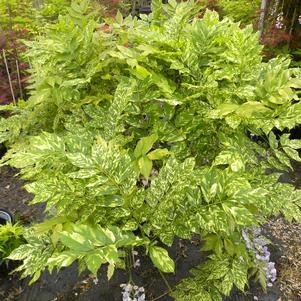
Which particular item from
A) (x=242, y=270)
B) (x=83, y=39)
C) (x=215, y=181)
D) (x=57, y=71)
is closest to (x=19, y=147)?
(x=57, y=71)

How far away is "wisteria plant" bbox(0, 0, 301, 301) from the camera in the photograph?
3.92ft

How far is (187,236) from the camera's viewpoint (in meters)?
1.35

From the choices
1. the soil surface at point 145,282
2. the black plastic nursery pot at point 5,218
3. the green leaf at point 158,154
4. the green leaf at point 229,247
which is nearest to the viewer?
the green leaf at point 158,154

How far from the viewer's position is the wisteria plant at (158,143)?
3.92ft

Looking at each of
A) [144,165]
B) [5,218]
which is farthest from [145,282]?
[144,165]

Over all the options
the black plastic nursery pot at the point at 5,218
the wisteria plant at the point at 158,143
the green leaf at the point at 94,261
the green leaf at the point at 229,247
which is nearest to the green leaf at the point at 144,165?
the wisteria plant at the point at 158,143

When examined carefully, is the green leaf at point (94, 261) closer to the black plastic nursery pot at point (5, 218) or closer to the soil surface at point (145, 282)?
the soil surface at point (145, 282)

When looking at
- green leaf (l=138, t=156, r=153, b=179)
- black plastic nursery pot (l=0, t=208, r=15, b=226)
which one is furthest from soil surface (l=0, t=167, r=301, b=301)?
green leaf (l=138, t=156, r=153, b=179)

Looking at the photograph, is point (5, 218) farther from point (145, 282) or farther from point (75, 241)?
point (75, 241)

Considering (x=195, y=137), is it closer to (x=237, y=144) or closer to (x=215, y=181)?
(x=237, y=144)

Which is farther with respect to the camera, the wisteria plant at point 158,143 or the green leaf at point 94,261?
the wisteria plant at point 158,143

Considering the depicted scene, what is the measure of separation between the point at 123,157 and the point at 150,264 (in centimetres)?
151

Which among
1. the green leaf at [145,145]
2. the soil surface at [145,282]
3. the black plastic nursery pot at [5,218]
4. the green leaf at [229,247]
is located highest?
the green leaf at [145,145]

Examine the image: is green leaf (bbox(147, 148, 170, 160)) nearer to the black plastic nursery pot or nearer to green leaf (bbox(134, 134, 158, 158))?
green leaf (bbox(134, 134, 158, 158))
